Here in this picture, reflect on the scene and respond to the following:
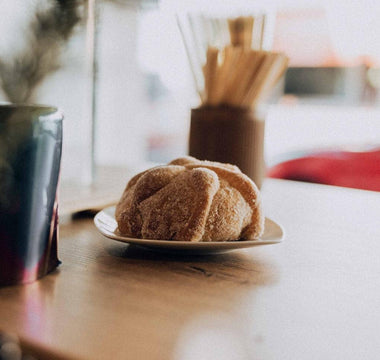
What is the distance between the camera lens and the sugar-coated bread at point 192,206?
560 mm

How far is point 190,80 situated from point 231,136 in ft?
3.27

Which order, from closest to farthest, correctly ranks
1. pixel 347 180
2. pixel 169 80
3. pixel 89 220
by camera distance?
1. pixel 89 220
2. pixel 347 180
3. pixel 169 80

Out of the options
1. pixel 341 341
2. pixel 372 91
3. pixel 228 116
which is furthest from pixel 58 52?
pixel 372 91

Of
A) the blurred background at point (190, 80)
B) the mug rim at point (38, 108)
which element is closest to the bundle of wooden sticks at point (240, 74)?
the blurred background at point (190, 80)

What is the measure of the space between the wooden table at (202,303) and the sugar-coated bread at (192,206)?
34mm

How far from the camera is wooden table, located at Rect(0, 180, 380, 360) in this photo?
359 mm

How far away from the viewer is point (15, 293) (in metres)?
0.45

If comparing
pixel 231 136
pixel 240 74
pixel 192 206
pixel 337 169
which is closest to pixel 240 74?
pixel 240 74

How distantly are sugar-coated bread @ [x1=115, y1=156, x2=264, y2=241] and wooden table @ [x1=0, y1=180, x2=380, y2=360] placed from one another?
3cm

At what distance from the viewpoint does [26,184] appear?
1.51ft

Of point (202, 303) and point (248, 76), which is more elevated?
point (248, 76)

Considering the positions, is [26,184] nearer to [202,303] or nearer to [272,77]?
[202,303]

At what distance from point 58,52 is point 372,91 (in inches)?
152

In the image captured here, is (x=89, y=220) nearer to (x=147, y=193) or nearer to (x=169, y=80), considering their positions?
(x=147, y=193)
